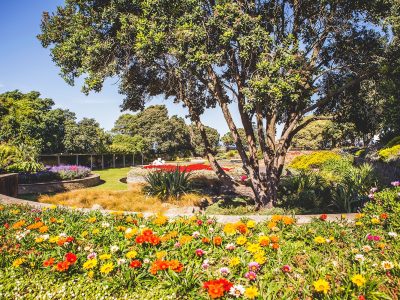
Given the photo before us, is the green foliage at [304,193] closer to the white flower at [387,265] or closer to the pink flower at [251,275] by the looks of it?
the white flower at [387,265]

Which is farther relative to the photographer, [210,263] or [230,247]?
[230,247]

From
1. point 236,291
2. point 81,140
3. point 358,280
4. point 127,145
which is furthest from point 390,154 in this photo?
point 127,145

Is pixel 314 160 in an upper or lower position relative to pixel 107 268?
upper

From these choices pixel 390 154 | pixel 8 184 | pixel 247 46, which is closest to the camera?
pixel 247 46

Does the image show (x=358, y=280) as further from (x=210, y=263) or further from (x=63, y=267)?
(x=63, y=267)

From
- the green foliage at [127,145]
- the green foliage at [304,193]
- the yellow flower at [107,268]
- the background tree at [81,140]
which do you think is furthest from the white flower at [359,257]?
the green foliage at [127,145]

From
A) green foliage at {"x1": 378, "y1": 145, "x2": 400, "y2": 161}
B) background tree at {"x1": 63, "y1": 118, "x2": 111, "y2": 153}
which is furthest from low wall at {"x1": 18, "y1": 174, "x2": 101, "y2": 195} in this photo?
green foliage at {"x1": 378, "y1": 145, "x2": 400, "y2": 161}

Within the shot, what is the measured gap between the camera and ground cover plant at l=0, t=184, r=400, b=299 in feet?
8.91

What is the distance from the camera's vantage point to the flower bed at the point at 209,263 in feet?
8.90

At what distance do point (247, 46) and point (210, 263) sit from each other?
4.96 m

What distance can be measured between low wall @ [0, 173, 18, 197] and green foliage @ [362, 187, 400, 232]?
1035cm

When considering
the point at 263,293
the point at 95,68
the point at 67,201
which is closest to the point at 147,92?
the point at 95,68

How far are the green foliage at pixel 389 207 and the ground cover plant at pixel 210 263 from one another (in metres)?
0.05

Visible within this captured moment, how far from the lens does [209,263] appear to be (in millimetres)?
3268
